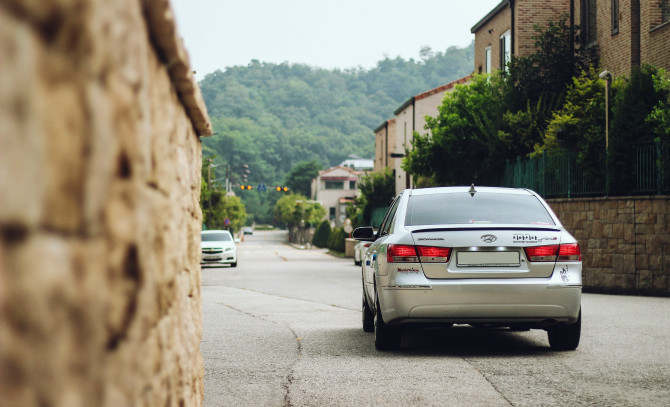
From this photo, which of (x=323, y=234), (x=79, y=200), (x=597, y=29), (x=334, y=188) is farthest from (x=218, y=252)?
(x=334, y=188)

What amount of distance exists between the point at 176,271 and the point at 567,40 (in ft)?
87.5

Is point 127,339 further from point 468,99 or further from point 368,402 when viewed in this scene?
point 468,99

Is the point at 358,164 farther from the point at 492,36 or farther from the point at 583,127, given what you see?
the point at 583,127

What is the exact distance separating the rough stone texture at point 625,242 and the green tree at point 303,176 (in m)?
132

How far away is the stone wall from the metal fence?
16.6m

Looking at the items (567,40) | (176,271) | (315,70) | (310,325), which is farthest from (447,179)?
(315,70)

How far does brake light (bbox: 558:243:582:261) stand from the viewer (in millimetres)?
7977

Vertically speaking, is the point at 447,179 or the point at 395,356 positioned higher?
the point at 447,179

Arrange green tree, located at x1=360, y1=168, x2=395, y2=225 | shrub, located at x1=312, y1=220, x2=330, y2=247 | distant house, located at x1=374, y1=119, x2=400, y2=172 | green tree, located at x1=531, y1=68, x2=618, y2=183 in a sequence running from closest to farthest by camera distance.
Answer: green tree, located at x1=531, y1=68, x2=618, y2=183 < green tree, located at x1=360, y1=168, x2=395, y2=225 < distant house, located at x1=374, y1=119, x2=400, y2=172 < shrub, located at x1=312, y1=220, x2=330, y2=247

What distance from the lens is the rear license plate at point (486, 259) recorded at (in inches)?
309

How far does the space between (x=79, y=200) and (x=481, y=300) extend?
6.55m

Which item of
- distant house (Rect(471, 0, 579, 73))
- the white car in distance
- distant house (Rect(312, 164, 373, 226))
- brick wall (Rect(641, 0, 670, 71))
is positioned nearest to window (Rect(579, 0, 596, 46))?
distant house (Rect(471, 0, 579, 73))

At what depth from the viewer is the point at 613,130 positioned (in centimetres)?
1855

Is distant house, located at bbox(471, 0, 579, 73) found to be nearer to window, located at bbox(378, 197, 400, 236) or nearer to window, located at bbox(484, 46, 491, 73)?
window, located at bbox(484, 46, 491, 73)
